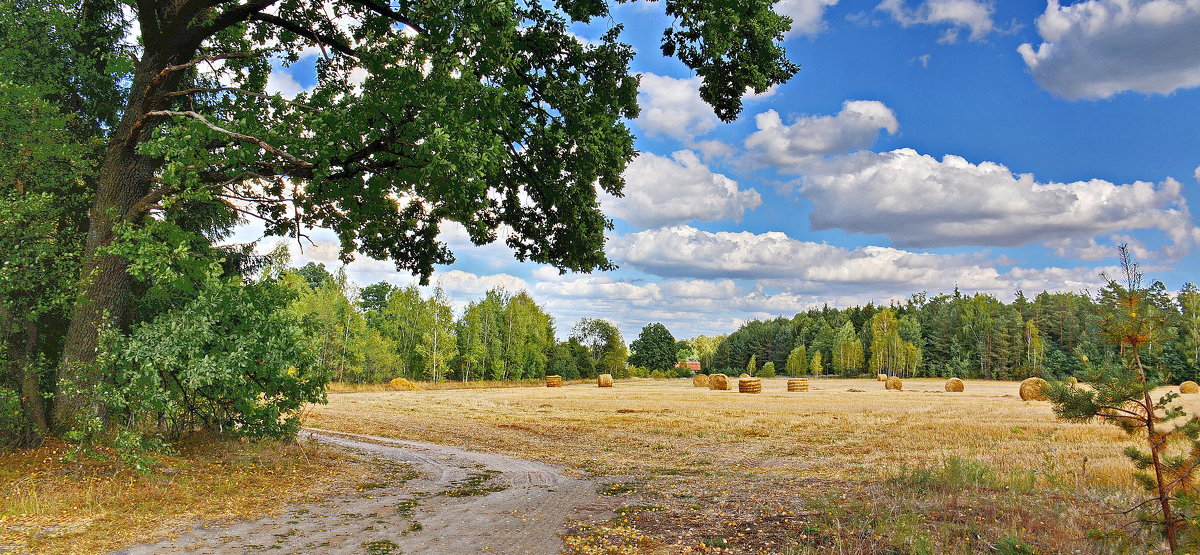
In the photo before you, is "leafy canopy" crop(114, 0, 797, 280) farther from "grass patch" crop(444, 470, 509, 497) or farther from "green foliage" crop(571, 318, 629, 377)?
"green foliage" crop(571, 318, 629, 377)

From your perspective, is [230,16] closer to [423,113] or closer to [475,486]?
[423,113]

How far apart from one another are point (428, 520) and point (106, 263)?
764 cm

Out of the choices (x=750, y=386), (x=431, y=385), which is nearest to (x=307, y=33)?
(x=750, y=386)

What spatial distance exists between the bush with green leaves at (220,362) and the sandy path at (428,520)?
2.47m

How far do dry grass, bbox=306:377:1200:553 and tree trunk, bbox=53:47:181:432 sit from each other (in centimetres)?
912

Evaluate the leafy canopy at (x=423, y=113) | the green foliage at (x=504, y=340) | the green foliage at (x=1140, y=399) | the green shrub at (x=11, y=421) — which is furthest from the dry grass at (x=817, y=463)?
the green foliage at (x=504, y=340)

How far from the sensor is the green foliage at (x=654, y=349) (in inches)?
4599

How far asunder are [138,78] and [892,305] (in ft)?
483

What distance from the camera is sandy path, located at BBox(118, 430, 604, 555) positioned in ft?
24.2

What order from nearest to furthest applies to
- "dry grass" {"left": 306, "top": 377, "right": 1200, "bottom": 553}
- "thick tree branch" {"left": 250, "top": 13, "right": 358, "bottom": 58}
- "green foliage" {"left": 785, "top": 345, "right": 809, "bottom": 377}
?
"dry grass" {"left": 306, "top": 377, "right": 1200, "bottom": 553} < "thick tree branch" {"left": 250, "top": 13, "right": 358, "bottom": 58} < "green foliage" {"left": 785, "top": 345, "right": 809, "bottom": 377}

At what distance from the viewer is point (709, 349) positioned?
502 ft

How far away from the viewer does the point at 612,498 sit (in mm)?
10227

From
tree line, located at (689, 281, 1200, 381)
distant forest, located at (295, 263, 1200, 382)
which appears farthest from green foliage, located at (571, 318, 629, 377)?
tree line, located at (689, 281, 1200, 381)

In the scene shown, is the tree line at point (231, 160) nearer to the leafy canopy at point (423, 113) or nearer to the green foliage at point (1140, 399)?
the leafy canopy at point (423, 113)
